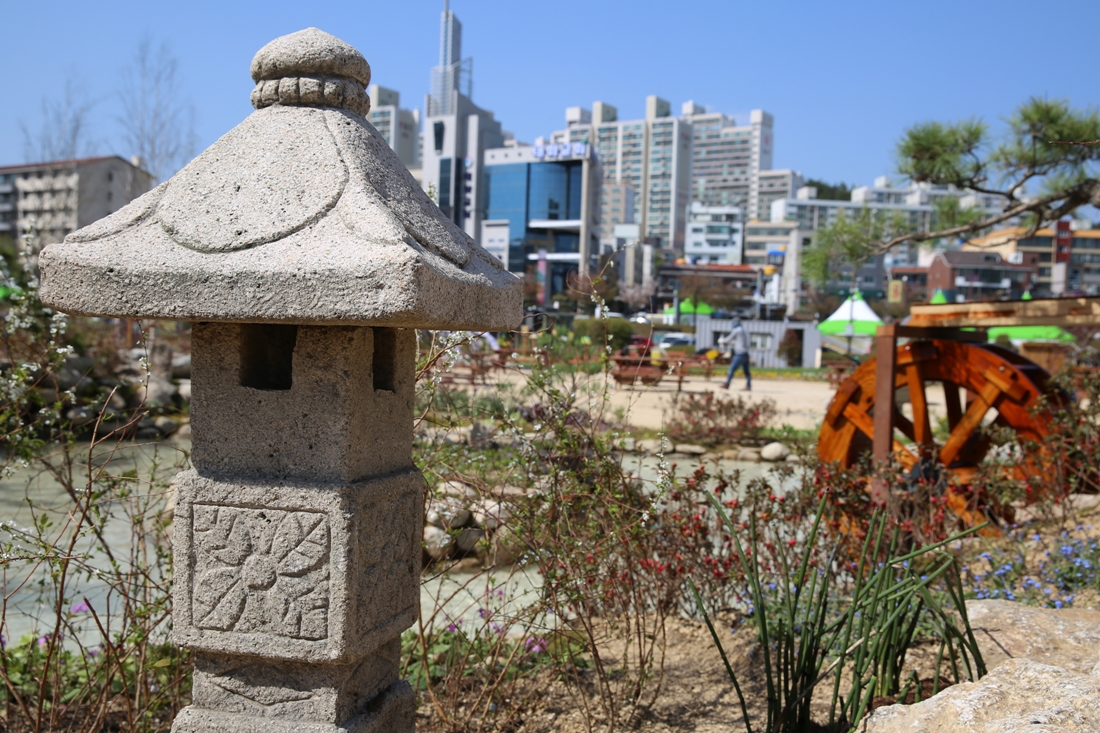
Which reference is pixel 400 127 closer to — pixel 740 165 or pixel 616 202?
pixel 616 202

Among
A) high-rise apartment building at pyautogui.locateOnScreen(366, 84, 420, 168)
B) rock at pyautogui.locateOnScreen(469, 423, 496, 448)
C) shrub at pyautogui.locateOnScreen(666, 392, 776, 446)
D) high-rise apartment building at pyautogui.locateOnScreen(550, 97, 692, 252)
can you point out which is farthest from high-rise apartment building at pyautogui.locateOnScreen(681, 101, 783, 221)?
Result: rock at pyautogui.locateOnScreen(469, 423, 496, 448)

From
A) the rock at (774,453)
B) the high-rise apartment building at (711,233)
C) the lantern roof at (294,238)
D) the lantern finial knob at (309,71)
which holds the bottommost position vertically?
the rock at (774,453)

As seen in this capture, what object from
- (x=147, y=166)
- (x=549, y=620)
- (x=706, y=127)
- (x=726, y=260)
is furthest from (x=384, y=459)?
(x=706, y=127)

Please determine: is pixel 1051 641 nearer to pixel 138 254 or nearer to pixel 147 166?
pixel 138 254

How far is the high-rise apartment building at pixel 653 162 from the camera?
115 metres

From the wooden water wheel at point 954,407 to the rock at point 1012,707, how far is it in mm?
3636

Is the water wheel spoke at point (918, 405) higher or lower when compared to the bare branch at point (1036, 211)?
lower

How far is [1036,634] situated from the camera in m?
2.67

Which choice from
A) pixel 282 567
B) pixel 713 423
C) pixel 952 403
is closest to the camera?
pixel 282 567

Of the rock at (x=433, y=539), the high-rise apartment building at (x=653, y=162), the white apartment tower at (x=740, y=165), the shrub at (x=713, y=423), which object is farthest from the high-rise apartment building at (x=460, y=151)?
the white apartment tower at (x=740, y=165)

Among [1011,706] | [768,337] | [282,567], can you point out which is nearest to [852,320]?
[768,337]

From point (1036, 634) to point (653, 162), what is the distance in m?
118

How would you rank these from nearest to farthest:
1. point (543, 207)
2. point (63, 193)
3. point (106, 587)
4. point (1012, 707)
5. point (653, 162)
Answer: point (1012, 707) < point (106, 587) < point (63, 193) < point (543, 207) < point (653, 162)

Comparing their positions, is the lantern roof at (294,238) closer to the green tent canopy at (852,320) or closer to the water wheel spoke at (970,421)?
the water wheel spoke at (970,421)
